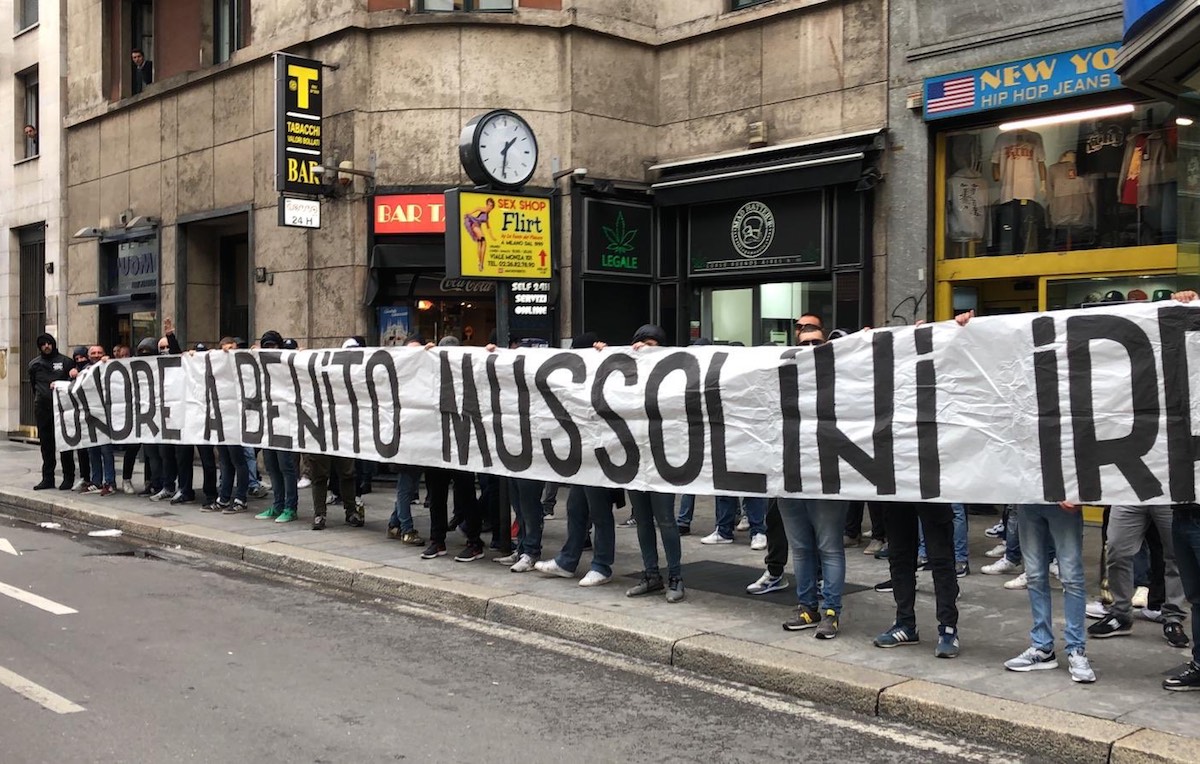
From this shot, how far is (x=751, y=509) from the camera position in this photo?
10.4 metres

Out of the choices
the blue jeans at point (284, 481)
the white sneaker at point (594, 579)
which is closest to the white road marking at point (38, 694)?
the white sneaker at point (594, 579)

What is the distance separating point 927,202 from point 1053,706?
8.05 meters

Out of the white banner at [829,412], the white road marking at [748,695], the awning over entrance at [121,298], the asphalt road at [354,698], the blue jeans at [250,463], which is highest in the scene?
the awning over entrance at [121,298]

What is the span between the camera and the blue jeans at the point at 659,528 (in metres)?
8.09

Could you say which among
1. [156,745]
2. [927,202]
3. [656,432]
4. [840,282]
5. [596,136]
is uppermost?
[596,136]

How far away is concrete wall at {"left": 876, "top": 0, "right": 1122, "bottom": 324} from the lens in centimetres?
1180

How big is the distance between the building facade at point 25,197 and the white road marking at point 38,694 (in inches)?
714

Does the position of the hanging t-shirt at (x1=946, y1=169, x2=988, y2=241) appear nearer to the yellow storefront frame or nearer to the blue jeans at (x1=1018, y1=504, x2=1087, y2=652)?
the yellow storefront frame

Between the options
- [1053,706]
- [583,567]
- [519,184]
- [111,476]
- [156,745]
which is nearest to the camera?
[156,745]

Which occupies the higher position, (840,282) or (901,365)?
(840,282)

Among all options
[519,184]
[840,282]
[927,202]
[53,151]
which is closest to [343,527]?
[519,184]

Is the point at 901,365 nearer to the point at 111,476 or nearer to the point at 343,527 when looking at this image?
the point at 343,527

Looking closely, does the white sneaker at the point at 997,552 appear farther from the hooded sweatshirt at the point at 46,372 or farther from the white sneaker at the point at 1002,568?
the hooded sweatshirt at the point at 46,372

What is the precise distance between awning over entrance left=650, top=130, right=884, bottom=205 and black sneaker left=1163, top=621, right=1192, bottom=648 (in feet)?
23.9
